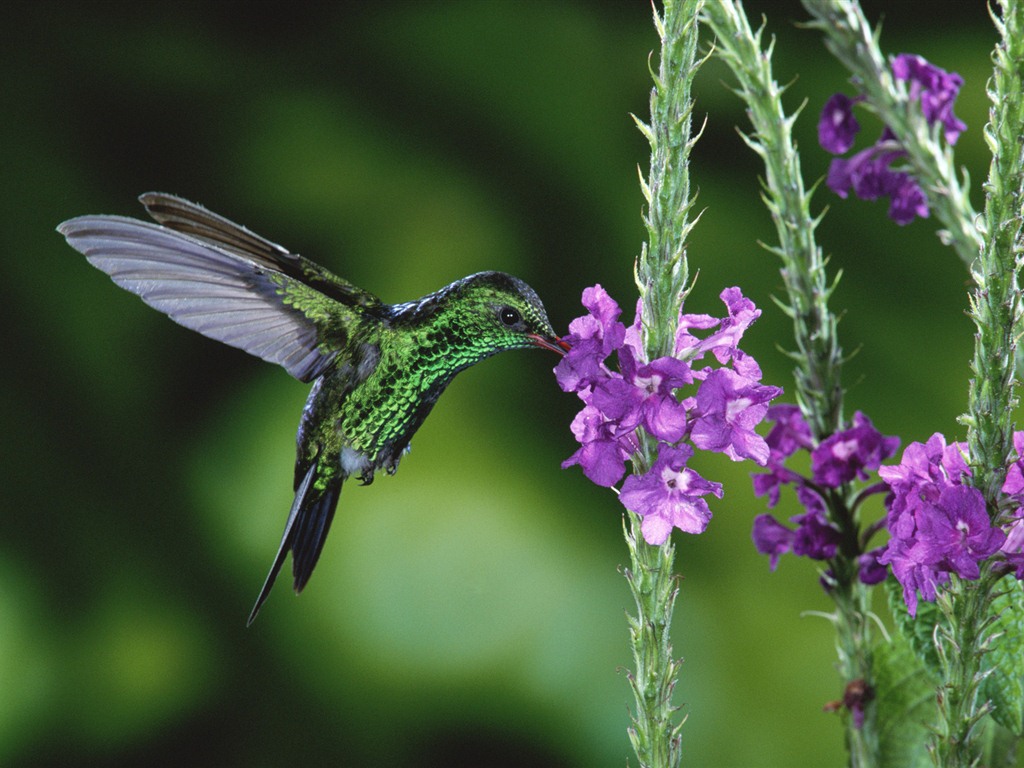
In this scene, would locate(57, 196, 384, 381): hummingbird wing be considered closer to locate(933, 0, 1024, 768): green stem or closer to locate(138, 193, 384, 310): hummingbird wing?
locate(138, 193, 384, 310): hummingbird wing

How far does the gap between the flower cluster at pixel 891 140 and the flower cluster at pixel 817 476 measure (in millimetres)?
289

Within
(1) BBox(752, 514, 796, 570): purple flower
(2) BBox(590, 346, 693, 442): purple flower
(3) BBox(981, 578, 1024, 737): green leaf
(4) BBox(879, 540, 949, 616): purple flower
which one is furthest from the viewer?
(1) BBox(752, 514, 796, 570): purple flower

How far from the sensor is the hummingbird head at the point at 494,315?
2.42 ft

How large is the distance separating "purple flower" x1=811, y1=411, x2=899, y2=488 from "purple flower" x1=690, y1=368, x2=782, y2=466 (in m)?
0.29

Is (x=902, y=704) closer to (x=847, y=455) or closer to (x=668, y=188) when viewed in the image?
(x=847, y=455)

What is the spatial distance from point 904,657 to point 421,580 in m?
1.09

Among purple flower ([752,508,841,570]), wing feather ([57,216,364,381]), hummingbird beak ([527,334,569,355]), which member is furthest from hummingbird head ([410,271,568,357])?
purple flower ([752,508,841,570])

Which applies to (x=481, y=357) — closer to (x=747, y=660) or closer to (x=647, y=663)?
(x=647, y=663)

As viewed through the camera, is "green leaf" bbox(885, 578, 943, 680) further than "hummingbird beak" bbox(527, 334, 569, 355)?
Yes

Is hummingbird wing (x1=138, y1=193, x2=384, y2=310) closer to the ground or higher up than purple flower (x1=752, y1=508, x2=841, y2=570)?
closer to the ground

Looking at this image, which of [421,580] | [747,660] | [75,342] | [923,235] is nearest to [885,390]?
[923,235]

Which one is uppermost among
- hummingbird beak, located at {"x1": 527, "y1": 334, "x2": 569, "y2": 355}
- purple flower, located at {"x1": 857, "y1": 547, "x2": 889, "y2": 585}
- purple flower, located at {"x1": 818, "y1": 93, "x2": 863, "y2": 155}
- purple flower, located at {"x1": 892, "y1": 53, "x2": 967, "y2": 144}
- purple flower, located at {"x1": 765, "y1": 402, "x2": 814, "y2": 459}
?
purple flower, located at {"x1": 892, "y1": 53, "x2": 967, "y2": 144}

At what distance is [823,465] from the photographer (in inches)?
39.9

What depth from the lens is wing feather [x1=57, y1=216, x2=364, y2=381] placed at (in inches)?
30.7
